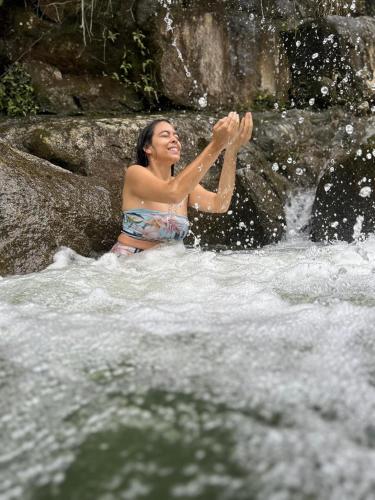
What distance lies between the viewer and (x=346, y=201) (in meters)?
5.77

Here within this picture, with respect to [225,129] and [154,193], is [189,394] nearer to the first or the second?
[225,129]

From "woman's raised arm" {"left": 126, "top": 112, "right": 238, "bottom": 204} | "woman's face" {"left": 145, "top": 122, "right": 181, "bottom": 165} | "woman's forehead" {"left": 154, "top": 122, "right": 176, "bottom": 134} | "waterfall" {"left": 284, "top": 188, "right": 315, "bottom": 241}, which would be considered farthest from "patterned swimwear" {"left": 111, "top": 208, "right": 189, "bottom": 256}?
"waterfall" {"left": 284, "top": 188, "right": 315, "bottom": 241}

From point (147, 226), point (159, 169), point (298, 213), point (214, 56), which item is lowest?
point (298, 213)

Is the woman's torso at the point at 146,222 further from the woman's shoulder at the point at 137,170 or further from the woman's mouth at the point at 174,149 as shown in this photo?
the woman's mouth at the point at 174,149

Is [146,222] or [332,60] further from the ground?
[332,60]

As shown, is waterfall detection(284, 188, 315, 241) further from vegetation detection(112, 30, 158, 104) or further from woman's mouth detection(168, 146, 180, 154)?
vegetation detection(112, 30, 158, 104)

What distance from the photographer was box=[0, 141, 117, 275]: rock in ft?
13.4

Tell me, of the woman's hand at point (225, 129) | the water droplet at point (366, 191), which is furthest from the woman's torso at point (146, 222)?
the water droplet at point (366, 191)

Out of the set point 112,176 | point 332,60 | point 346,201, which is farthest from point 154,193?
point 332,60

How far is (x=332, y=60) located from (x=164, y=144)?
389 cm

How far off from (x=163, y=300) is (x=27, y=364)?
1.05 meters

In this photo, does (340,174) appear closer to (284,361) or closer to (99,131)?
(99,131)

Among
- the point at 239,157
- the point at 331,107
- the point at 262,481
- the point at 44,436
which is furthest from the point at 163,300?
the point at 331,107

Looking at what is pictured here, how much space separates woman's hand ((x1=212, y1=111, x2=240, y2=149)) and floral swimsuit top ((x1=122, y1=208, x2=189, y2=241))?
0.90m
